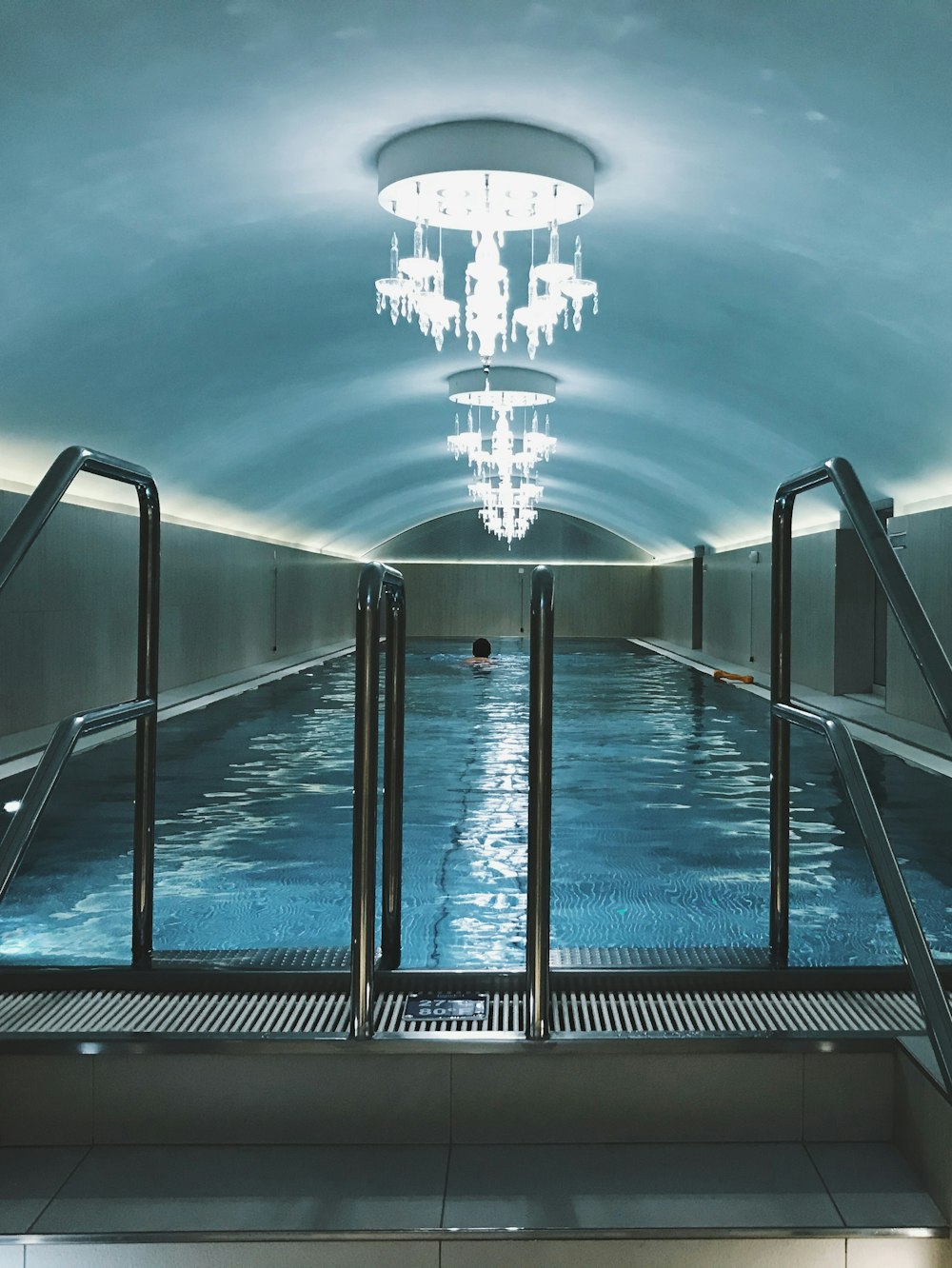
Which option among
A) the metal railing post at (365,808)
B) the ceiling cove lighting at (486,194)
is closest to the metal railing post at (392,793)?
the metal railing post at (365,808)

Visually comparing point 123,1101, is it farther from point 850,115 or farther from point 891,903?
point 850,115

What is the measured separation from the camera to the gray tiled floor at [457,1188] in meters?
2.40

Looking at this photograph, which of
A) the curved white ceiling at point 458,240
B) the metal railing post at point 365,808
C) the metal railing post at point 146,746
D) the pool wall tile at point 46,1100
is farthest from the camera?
Answer: the curved white ceiling at point 458,240

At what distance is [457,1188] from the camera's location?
2521mm

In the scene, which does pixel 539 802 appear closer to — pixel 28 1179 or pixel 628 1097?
pixel 628 1097

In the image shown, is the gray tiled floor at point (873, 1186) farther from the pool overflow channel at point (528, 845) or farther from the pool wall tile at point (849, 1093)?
the pool overflow channel at point (528, 845)

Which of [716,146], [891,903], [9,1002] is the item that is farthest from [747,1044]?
[716,146]

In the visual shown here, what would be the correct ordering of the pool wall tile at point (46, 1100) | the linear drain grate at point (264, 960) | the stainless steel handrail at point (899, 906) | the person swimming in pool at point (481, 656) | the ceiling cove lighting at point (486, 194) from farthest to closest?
the person swimming in pool at point (481, 656), the ceiling cove lighting at point (486, 194), the linear drain grate at point (264, 960), the pool wall tile at point (46, 1100), the stainless steel handrail at point (899, 906)

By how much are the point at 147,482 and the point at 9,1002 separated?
1.45m

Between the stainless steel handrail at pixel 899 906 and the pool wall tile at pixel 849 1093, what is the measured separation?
0.22 m

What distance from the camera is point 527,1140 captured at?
108 inches

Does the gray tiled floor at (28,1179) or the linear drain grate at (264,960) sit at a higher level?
the linear drain grate at (264,960)

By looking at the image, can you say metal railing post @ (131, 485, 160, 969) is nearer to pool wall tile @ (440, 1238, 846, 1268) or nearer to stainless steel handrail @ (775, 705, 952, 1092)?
pool wall tile @ (440, 1238, 846, 1268)

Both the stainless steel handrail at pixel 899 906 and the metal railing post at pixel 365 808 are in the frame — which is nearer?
the stainless steel handrail at pixel 899 906
